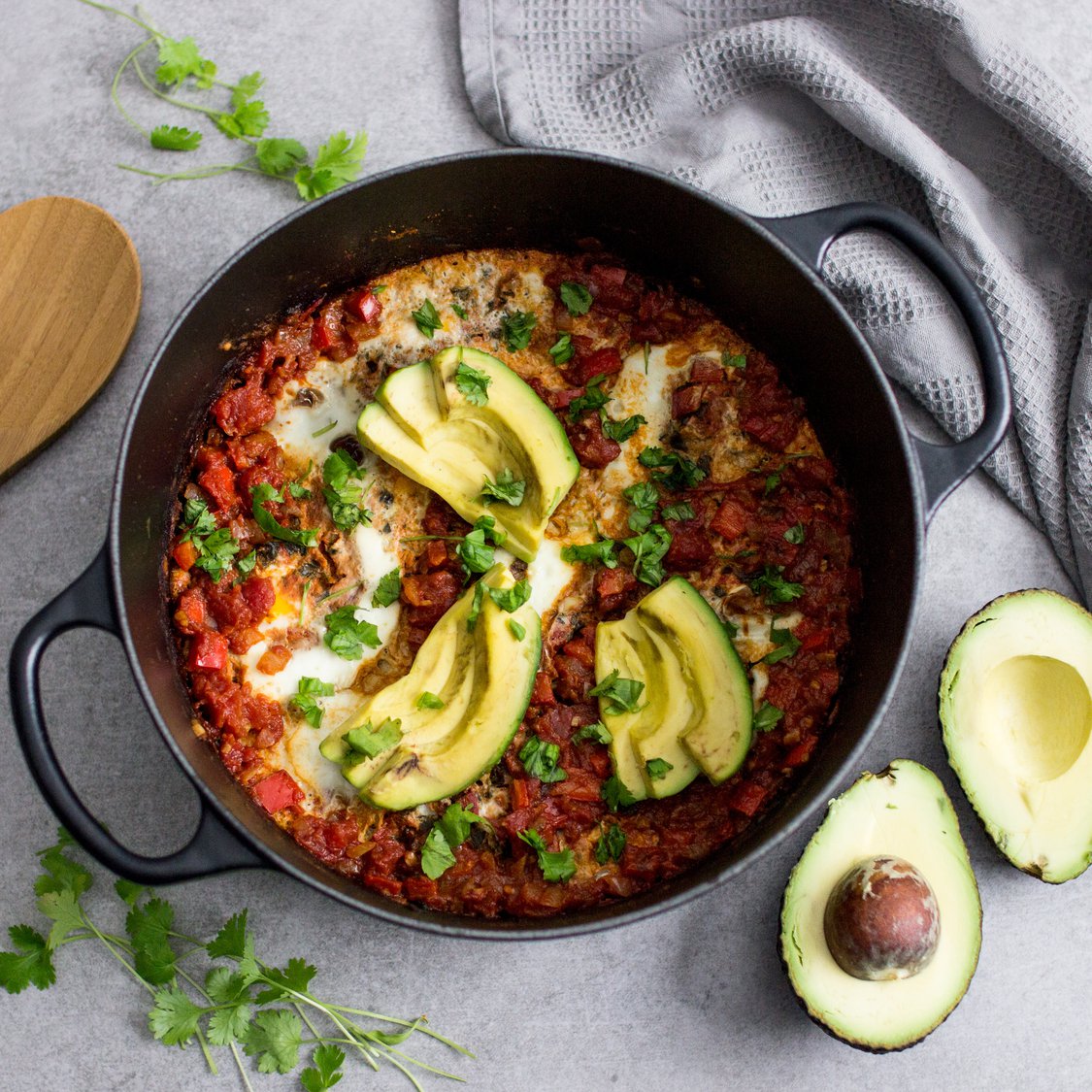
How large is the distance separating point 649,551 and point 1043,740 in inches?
45.8

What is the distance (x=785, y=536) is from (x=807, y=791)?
2.28ft

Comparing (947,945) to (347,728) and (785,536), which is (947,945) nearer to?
(785,536)

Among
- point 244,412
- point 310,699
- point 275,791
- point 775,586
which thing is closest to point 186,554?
point 244,412

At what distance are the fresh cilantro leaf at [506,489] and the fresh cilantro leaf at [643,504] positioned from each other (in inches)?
12.2

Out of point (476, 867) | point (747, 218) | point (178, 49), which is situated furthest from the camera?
point (178, 49)

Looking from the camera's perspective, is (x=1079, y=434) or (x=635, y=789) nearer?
(x=635, y=789)

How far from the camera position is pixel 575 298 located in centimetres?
320

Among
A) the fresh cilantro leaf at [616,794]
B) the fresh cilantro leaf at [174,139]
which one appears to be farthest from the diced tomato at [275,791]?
the fresh cilantro leaf at [174,139]

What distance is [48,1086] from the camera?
3.05 metres

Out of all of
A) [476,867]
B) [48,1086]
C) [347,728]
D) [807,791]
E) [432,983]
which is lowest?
[48,1086]

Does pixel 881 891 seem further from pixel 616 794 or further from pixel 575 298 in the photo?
pixel 575 298

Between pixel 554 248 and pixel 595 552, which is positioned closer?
pixel 595 552

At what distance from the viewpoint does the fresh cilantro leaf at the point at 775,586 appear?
9.81 feet

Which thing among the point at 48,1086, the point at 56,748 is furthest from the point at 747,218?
the point at 48,1086
